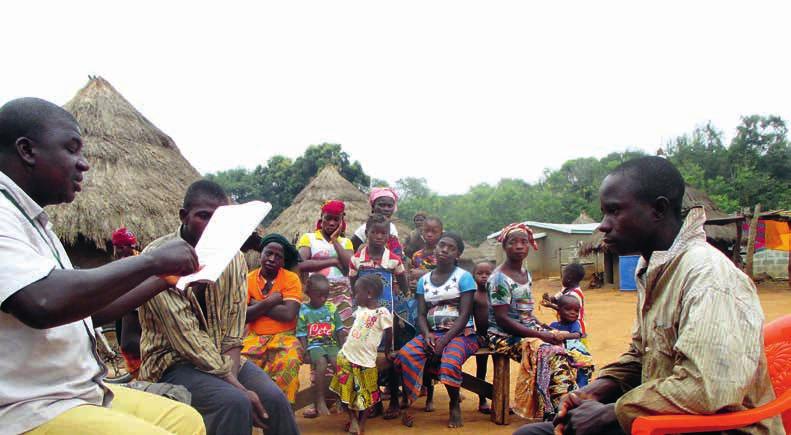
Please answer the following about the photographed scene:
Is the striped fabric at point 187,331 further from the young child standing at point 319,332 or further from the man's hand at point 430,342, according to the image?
the man's hand at point 430,342

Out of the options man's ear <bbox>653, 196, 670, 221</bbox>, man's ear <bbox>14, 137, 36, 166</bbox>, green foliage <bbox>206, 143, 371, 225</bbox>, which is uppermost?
green foliage <bbox>206, 143, 371, 225</bbox>

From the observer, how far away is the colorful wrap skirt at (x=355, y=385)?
448 cm

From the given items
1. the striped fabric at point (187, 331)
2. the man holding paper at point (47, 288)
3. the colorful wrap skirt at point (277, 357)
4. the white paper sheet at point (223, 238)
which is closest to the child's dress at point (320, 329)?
the colorful wrap skirt at point (277, 357)

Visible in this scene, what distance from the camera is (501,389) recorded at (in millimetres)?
4848

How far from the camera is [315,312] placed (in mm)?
4930

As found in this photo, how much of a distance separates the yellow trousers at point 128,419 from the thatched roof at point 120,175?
7.86 metres

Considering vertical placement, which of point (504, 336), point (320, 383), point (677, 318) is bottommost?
point (320, 383)

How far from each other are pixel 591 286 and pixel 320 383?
1811cm

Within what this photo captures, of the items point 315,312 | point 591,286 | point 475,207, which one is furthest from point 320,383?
point 475,207

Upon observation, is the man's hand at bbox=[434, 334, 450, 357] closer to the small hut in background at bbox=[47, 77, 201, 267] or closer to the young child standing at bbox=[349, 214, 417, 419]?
the young child standing at bbox=[349, 214, 417, 419]

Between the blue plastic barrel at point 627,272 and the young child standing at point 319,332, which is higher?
the young child standing at point 319,332

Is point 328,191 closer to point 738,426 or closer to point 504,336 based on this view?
point 504,336

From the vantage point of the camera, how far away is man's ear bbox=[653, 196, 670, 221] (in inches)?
81.7

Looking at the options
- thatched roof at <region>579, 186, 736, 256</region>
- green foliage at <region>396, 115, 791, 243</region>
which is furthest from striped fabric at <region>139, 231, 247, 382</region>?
green foliage at <region>396, 115, 791, 243</region>
